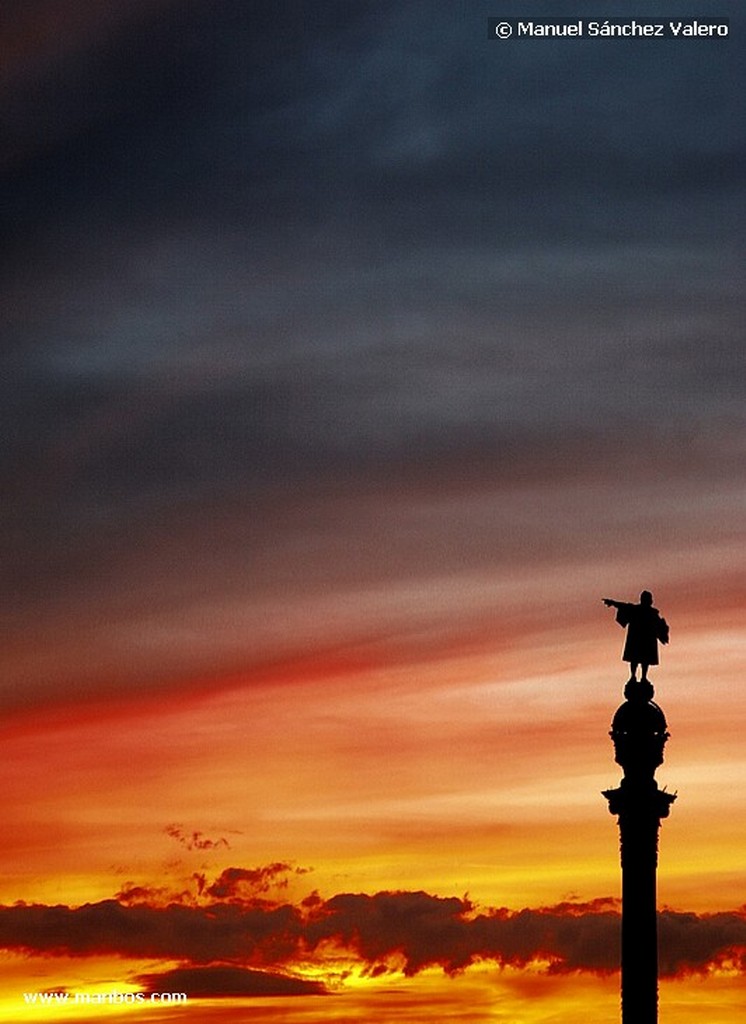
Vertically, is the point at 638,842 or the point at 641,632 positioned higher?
the point at 641,632

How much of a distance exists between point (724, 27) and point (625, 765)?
647 inches

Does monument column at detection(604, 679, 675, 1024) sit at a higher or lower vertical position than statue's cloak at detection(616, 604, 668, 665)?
lower

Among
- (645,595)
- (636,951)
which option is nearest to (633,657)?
(645,595)

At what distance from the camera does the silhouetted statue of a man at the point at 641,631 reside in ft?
247

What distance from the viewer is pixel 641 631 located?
75.4m

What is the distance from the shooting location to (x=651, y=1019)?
242 feet

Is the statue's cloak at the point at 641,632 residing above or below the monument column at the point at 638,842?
above

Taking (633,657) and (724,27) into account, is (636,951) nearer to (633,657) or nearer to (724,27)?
(633,657)

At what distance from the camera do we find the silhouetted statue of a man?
247ft

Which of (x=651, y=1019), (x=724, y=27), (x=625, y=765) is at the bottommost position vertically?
(x=651, y=1019)

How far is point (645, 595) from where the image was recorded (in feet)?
250

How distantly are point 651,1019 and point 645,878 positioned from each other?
2.91m

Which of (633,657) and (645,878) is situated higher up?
(633,657)

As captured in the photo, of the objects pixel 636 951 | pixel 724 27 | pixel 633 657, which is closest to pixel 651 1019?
pixel 636 951
